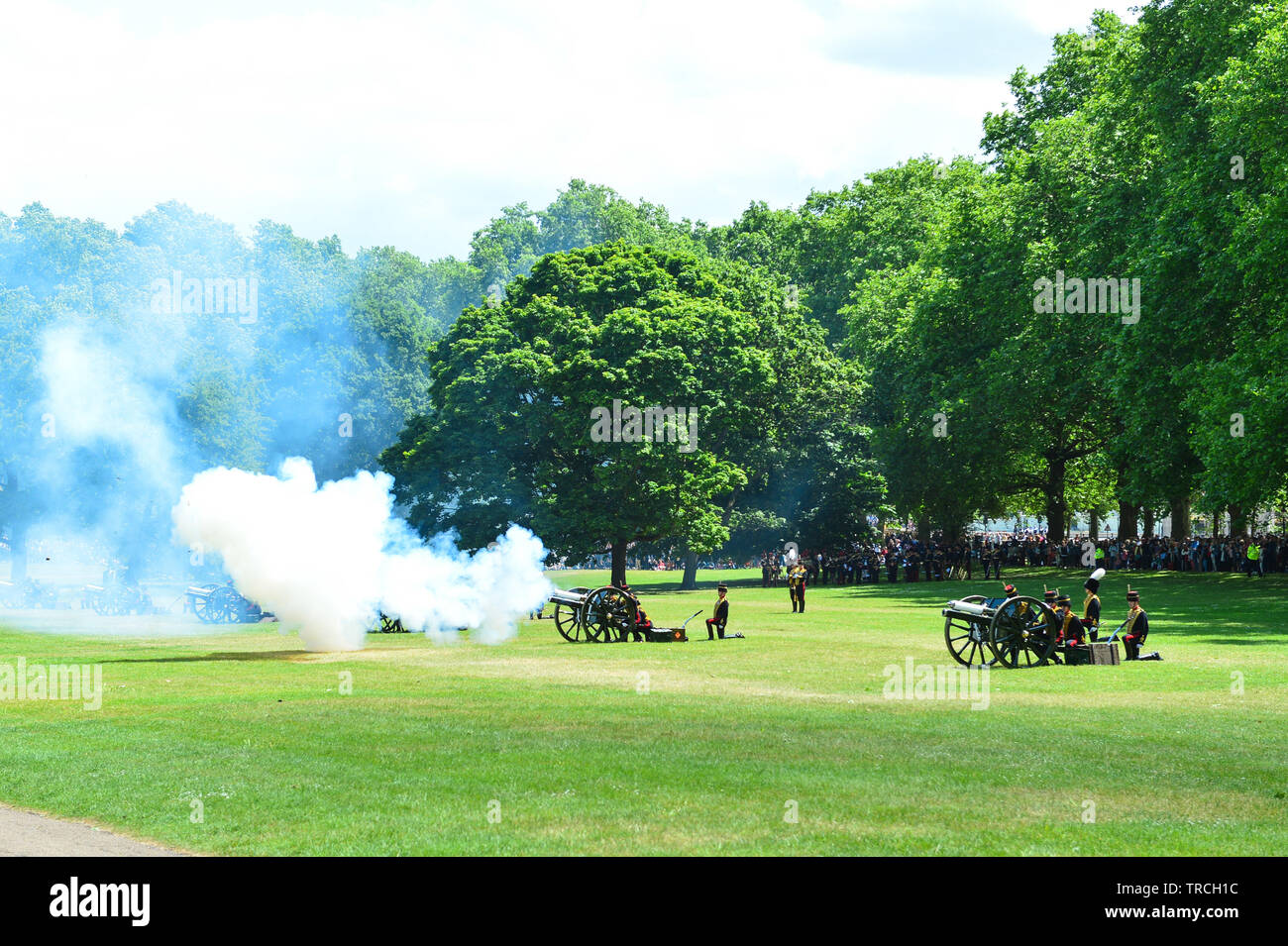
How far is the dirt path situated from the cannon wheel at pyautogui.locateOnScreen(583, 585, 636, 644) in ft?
70.9

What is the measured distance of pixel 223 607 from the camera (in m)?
44.2

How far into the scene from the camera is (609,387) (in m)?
54.6

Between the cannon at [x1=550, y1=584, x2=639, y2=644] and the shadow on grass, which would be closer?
the shadow on grass

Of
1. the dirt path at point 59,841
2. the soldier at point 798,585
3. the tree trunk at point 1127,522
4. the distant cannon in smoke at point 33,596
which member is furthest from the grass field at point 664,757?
the tree trunk at point 1127,522

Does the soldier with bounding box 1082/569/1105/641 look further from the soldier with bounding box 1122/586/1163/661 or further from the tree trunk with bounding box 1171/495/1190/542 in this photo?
the tree trunk with bounding box 1171/495/1190/542

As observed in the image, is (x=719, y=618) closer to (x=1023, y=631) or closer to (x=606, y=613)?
(x=606, y=613)

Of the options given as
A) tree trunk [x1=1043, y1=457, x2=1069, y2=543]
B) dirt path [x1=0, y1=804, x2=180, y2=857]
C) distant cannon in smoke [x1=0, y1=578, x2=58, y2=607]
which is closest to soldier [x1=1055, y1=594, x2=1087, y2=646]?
dirt path [x1=0, y1=804, x2=180, y2=857]

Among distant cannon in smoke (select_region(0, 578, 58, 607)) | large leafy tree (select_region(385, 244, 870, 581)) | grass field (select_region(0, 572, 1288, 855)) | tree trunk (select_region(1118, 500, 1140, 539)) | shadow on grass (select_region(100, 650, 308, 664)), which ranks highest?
large leafy tree (select_region(385, 244, 870, 581))

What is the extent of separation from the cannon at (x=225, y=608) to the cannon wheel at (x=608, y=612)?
49.9 ft

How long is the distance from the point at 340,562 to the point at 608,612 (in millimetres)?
7062

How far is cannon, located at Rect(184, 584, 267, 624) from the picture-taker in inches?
1732

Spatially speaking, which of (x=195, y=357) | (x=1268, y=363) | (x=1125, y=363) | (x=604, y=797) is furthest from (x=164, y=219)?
(x=604, y=797)

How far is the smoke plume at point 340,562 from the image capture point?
97.2 feet
